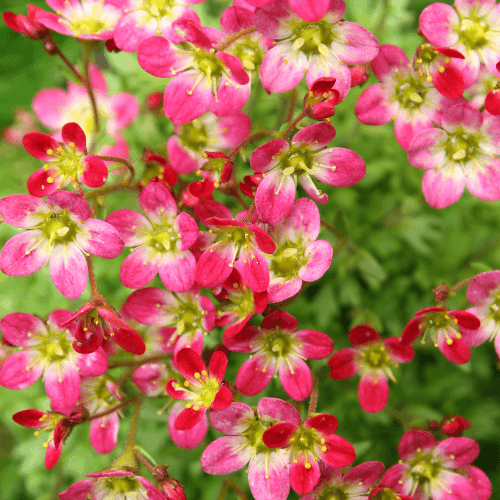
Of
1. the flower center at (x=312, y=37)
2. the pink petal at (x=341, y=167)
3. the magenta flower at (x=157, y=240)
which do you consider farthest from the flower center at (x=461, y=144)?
the magenta flower at (x=157, y=240)

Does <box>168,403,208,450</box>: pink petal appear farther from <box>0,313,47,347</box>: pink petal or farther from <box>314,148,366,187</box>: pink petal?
<box>314,148,366,187</box>: pink petal

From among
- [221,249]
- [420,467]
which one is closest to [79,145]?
[221,249]

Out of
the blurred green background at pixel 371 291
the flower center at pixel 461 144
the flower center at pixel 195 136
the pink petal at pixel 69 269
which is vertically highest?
the flower center at pixel 461 144

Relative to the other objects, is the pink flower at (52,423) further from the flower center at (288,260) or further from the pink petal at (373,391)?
the pink petal at (373,391)

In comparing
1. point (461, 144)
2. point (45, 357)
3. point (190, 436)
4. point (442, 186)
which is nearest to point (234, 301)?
point (190, 436)

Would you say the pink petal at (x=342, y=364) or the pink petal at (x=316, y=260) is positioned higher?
the pink petal at (x=316, y=260)

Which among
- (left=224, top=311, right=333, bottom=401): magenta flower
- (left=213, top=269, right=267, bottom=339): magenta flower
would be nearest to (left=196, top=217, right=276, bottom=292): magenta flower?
(left=213, top=269, right=267, bottom=339): magenta flower
